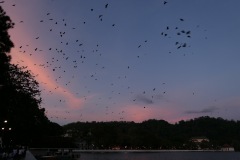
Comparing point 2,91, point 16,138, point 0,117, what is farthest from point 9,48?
point 16,138

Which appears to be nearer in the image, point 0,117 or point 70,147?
point 0,117

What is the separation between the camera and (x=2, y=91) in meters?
47.0

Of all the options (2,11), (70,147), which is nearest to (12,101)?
(2,11)

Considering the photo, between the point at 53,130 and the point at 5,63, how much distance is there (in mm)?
129017

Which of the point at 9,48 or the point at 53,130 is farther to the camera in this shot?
the point at 53,130

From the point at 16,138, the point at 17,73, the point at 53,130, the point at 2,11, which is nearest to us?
the point at 2,11

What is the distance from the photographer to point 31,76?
51875mm

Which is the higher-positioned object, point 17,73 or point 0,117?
point 17,73

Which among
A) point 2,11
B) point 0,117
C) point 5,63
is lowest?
point 0,117

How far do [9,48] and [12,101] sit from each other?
9.90 meters

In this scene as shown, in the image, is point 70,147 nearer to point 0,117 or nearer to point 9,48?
point 0,117

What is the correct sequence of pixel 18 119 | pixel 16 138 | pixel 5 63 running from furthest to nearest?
pixel 16 138
pixel 18 119
pixel 5 63

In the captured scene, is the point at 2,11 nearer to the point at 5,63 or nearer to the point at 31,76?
the point at 5,63

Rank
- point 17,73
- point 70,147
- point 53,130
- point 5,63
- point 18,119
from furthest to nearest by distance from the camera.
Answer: point 53,130 → point 70,147 → point 18,119 → point 17,73 → point 5,63
